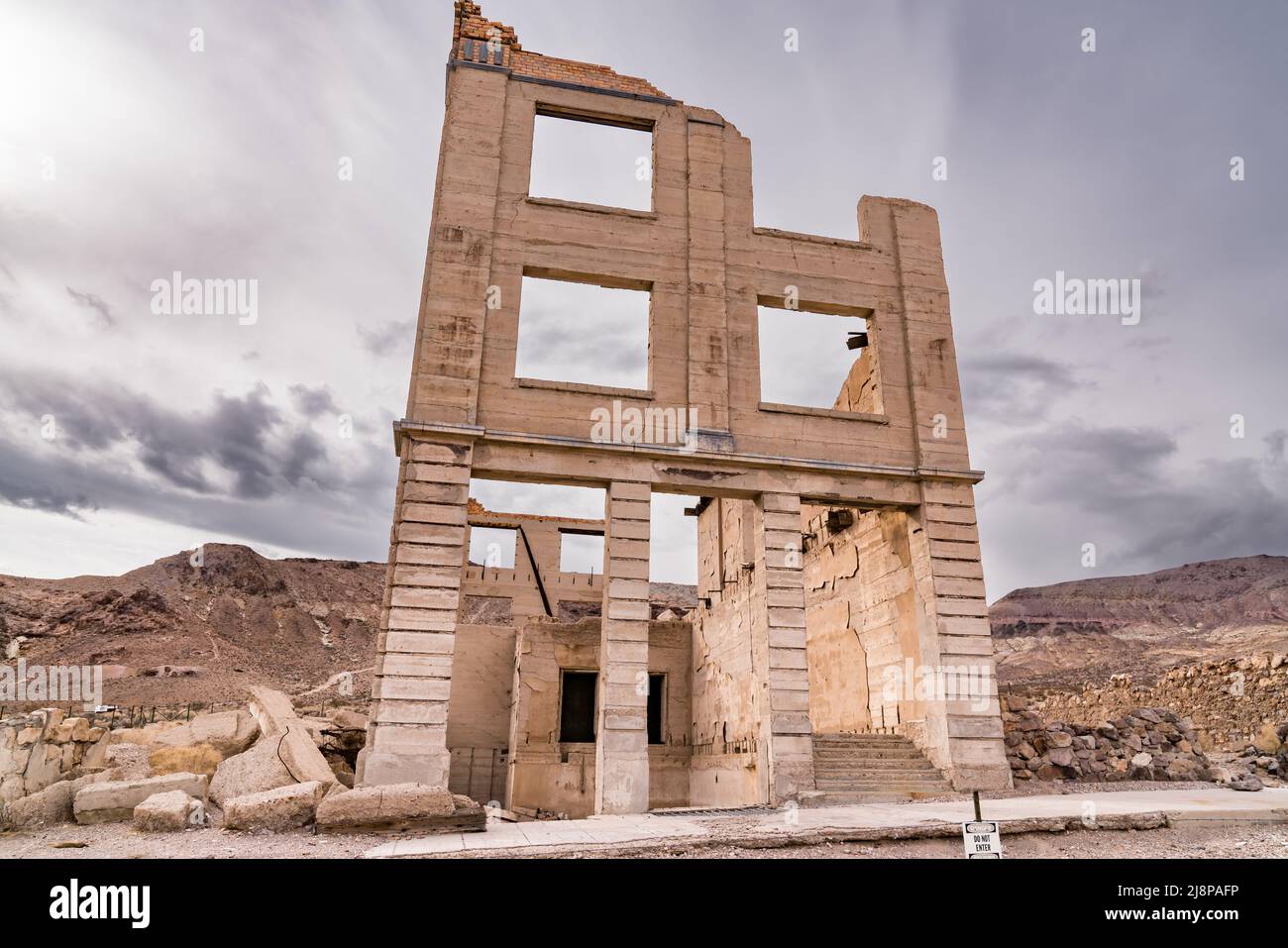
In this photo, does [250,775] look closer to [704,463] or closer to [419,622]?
[419,622]

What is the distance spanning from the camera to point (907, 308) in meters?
15.1

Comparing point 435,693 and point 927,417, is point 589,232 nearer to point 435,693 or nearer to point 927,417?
point 927,417

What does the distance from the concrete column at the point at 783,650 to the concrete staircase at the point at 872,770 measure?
0.38 metres

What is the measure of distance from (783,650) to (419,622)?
222 inches

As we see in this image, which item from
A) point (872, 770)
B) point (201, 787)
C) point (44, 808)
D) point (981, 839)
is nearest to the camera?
point (981, 839)

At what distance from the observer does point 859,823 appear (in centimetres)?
770

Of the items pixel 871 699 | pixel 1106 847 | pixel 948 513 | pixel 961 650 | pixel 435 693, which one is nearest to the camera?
pixel 1106 847

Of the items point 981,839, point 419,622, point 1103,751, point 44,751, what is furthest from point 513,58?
point 1103,751

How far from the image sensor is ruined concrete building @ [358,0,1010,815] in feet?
38.4

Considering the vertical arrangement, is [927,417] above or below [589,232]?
below

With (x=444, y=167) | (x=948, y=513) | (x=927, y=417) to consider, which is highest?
(x=444, y=167)

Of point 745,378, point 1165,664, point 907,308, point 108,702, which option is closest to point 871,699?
point 745,378

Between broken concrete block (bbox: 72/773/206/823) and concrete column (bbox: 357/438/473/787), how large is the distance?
2578 mm
